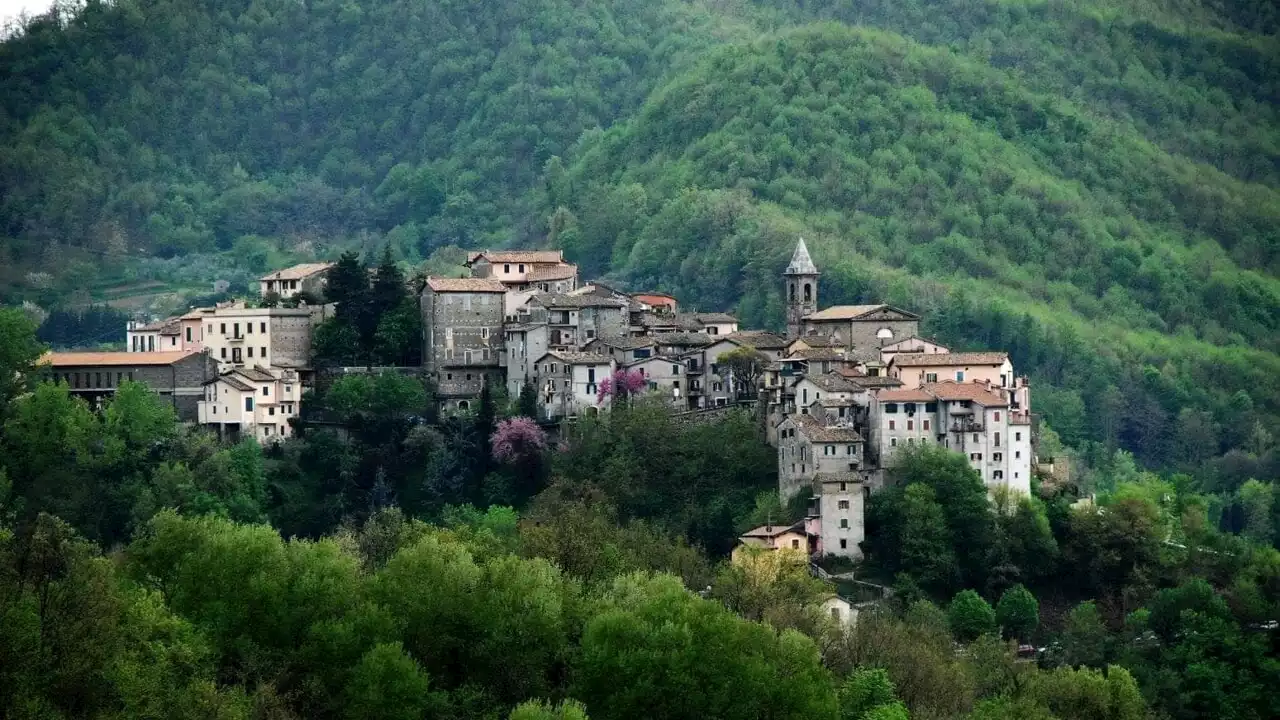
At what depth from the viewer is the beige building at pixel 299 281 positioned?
106 metres

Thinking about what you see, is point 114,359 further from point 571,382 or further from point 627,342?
point 627,342

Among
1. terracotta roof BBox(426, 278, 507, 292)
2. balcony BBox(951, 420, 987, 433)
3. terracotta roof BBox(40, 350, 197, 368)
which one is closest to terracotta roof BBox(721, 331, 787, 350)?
terracotta roof BBox(426, 278, 507, 292)

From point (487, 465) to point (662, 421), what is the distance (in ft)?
23.9

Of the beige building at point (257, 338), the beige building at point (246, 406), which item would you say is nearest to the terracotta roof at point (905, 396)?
the beige building at point (246, 406)

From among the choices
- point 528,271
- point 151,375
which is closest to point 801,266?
point 528,271

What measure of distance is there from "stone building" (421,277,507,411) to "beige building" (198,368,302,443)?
594cm

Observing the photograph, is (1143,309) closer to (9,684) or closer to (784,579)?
(784,579)

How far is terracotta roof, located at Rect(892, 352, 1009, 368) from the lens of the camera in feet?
304

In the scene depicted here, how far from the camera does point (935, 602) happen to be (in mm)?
87125

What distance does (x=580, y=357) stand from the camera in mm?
97750

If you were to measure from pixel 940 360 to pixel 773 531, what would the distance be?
32.4ft

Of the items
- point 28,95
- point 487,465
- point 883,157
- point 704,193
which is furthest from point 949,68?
point 487,465

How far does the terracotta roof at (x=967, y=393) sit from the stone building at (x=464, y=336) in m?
18.3

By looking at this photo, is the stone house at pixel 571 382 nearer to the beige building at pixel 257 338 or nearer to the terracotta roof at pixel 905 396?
the beige building at pixel 257 338
